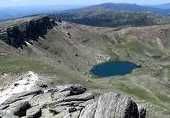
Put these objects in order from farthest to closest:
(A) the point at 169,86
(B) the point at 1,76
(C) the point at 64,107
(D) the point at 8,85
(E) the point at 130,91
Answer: (A) the point at 169,86 → (E) the point at 130,91 → (B) the point at 1,76 → (D) the point at 8,85 → (C) the point at 64,107

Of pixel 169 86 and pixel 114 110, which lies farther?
pixel 169 86

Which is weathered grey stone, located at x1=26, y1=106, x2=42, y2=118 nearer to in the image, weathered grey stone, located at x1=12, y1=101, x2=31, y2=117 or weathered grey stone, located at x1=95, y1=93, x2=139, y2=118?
weathered grey stone, located at x1=12, y1=101, x2=31, y2=117

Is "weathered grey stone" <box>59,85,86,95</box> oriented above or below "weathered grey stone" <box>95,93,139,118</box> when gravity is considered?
below

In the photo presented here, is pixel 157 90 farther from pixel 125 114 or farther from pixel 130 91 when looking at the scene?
pixel 125 114

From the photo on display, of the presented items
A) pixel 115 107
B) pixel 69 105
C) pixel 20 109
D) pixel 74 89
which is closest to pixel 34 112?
pixel 20 109

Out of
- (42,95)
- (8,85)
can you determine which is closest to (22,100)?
(42,95)

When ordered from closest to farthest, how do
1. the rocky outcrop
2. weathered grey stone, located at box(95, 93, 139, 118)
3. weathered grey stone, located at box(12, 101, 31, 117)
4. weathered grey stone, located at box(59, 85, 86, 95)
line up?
1. weathered grey stone, located at box(95, 93, 139, 118)
2. the rocky outcrop
3. weathered grey stone, located at box(12, 101, 31, 117)
4. weathered grey stone, located at box(59, 85, 86, 95)

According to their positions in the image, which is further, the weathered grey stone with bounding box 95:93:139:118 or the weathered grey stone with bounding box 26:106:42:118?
the weathered grey stone with bounding box 26:106:42:118

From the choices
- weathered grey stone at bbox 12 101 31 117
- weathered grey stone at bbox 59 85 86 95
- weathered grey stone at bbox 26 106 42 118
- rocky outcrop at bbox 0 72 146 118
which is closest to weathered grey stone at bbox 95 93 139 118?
rocky outcrop at bbox 0 72 146 118
